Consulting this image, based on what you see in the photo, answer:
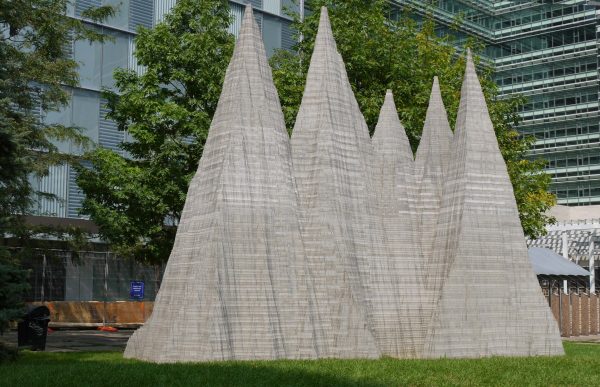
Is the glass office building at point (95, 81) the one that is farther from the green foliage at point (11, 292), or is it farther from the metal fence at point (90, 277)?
the green foliage at point (11, 292)

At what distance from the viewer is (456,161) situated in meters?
15.1

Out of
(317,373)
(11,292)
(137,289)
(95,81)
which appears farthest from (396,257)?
(95,81)

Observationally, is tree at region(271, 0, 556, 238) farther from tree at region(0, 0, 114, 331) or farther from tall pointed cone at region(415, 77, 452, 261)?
tall pointed cone at region(415, 77, 452, 261)

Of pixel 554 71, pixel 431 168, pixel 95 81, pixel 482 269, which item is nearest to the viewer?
pixel 482 269

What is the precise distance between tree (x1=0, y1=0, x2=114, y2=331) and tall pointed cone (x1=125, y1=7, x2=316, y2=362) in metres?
2.40

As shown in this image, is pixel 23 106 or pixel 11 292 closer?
pixel 11 292

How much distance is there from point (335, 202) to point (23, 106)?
26.0 ft

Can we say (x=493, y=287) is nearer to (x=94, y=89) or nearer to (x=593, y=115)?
(x=94, y=89)

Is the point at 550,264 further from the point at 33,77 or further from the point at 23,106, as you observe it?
the point at 23,106

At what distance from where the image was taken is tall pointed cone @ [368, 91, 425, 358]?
13.9 meters

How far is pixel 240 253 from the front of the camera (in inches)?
501

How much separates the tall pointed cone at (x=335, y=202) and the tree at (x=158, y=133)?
356 inches

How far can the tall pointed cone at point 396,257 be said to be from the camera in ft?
45.7

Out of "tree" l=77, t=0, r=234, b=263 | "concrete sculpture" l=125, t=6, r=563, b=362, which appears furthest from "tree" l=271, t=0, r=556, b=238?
"concrete sculpture" l=125, t=6, r=563, b=362
